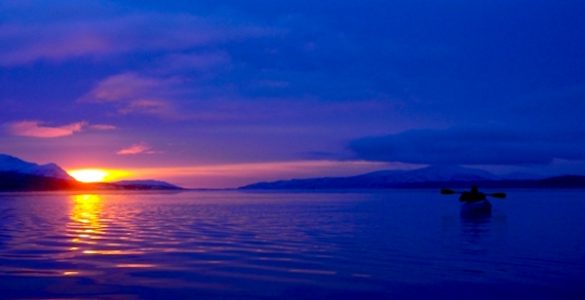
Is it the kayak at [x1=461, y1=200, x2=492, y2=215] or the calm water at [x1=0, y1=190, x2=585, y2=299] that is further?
the kayak at [x1=461, y1=200, x2=492, y2=215]

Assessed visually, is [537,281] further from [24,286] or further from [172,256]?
[24,286]

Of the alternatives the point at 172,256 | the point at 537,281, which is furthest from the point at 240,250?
the point at 537,281

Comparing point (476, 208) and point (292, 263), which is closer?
point (292, 263)

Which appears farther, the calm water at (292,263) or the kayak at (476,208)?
the kayak at (476,208)

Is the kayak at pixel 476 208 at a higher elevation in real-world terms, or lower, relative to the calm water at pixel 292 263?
higher

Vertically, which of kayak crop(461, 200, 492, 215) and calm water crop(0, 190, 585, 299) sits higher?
kayak crop(461, 200, 492, 215)

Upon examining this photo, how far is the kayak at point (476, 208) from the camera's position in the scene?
48.3 metres

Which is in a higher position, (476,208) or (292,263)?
(476,208)

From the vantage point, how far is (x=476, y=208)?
1922 inches

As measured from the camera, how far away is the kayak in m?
48.3

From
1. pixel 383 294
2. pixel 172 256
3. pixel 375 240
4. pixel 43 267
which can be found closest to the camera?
pixel 383 294

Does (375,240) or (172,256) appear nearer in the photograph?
(172,256)

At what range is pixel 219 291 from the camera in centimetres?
1539

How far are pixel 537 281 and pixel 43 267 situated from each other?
14.2 metres
